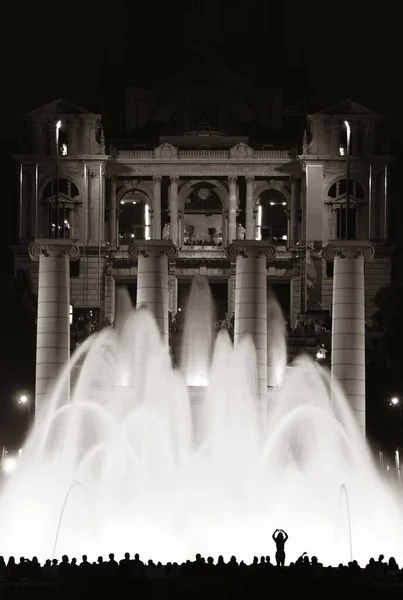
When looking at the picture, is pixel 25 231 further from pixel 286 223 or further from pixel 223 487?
pixel 223 487

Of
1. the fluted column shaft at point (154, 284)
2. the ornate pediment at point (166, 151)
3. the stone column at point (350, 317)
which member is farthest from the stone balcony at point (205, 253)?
the stone column at point (350, 317)

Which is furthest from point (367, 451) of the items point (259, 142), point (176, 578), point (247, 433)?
point (259, 142)

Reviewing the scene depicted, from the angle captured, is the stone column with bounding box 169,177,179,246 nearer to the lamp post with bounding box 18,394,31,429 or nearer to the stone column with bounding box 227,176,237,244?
the stone column with bounding box 227,176,237,244

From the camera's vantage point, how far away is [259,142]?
142 metres

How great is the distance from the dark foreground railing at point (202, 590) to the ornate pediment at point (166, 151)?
3307 inches

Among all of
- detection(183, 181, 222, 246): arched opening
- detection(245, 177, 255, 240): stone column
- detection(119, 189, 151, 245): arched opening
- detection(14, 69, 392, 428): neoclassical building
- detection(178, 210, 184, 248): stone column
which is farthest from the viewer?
detection(119, 189, 151, 245): arched opening

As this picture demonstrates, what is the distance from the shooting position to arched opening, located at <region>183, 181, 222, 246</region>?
141m

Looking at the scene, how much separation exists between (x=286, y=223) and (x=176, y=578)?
287ft

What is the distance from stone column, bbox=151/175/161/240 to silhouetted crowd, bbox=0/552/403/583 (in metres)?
80.9

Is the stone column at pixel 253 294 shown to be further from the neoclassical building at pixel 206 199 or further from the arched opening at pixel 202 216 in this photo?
the arched opening at pixel 202 216

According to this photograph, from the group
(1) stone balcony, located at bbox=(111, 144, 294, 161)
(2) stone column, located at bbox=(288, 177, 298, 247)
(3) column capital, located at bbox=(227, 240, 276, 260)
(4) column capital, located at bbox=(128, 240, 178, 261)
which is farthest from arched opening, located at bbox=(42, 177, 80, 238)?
(3) column capital, located at bbox=(227, 240, 276, 260)

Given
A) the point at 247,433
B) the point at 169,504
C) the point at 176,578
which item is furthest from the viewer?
the point at 247,433

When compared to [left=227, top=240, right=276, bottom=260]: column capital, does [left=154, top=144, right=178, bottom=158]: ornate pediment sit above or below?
above

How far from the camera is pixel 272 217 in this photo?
472 feet
